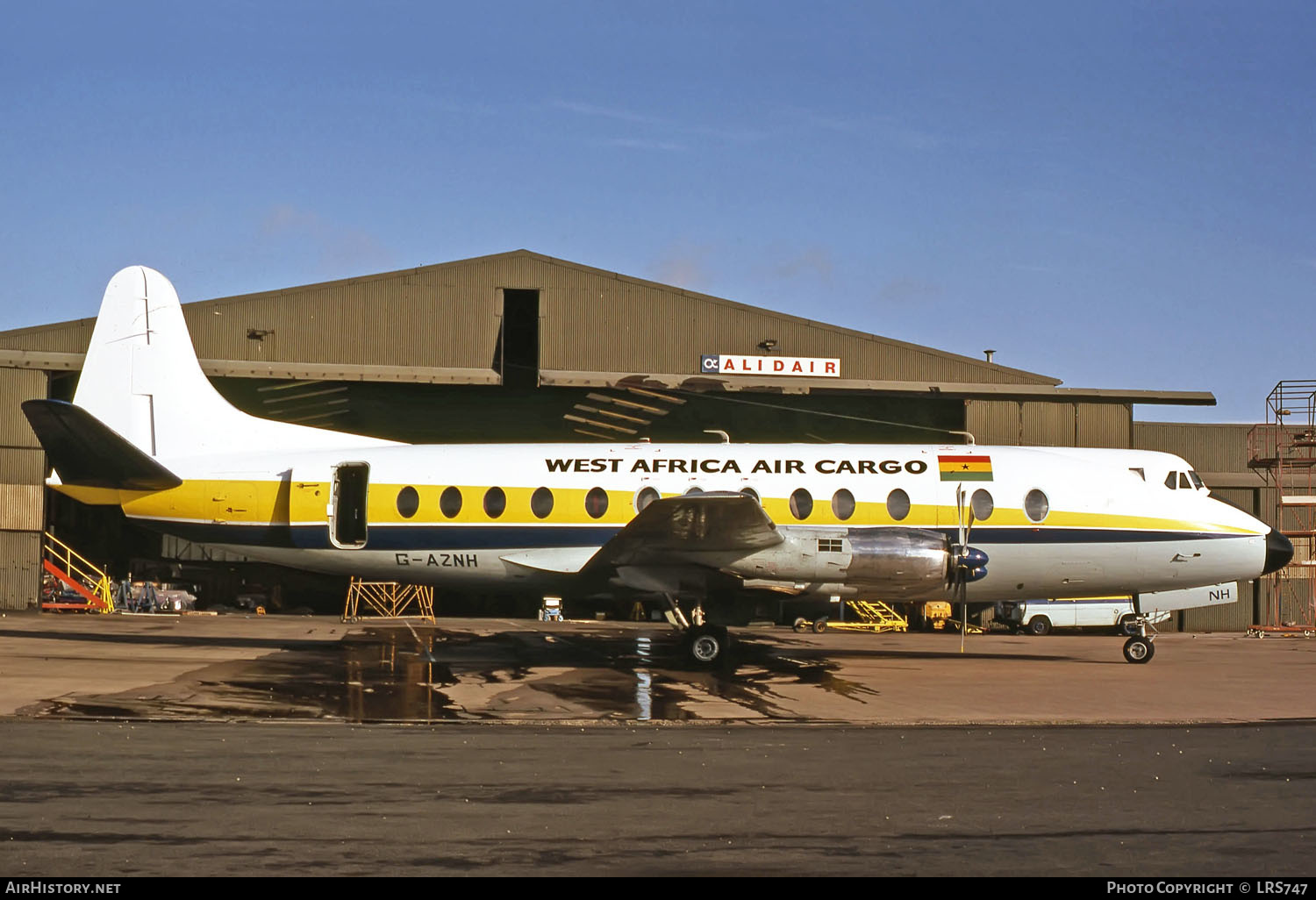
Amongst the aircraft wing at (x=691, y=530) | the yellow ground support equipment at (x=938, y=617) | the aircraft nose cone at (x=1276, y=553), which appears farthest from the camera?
the yellow ground support equipment at (x=938, y=617)

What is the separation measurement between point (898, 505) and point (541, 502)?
227 inches

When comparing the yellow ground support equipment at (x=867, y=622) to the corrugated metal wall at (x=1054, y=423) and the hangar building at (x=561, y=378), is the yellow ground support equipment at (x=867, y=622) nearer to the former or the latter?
the hangar building at (x=561, y=378)

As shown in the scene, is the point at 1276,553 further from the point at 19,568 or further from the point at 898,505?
the point at 19,568

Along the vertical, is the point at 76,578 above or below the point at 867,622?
above

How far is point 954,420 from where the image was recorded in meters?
35.3

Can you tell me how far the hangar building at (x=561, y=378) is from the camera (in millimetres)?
31781

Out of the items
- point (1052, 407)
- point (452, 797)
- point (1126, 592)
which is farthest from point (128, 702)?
point (1052, 407)

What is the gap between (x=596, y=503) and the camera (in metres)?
18.3

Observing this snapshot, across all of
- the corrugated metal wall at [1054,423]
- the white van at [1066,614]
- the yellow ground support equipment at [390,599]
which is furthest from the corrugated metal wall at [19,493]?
the white van at [1066,614]

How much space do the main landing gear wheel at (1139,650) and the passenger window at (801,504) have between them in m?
6.27

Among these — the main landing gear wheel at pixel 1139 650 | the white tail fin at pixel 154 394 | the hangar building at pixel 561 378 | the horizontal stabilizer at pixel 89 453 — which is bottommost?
the main landing gear wheel at pixel 1139 650

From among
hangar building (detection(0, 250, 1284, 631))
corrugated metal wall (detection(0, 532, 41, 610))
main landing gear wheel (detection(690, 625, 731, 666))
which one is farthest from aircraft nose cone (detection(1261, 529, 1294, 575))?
corrugated metal wall (detection(0, 532, 41, 610))

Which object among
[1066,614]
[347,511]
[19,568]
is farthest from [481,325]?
[1066,614]

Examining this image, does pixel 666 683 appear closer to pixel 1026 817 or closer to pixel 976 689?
pixel 976 689
